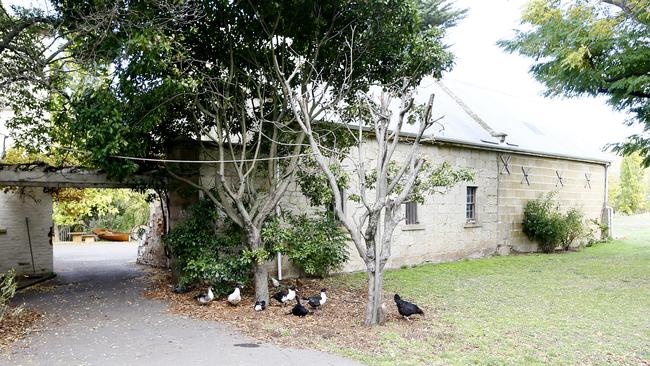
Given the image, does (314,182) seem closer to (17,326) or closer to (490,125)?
(17,326)

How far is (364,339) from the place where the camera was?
6.68m

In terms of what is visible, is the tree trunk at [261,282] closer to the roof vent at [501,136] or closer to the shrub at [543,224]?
the roof vent at [501,136]

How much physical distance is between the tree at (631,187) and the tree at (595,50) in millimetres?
33618

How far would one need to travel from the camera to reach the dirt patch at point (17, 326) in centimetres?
679

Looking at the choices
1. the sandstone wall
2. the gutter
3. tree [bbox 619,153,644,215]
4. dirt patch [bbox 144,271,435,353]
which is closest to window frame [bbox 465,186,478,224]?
the sandstone wall

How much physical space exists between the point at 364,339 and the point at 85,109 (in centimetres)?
577

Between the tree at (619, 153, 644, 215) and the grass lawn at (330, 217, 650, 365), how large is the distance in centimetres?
3318

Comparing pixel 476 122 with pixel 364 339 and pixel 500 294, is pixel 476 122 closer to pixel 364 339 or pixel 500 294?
pixel 500 294

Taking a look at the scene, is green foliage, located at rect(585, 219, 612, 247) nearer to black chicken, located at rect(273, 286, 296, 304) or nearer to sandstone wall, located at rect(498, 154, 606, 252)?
sandstone wall, located at rect(498, 154, 606, 252)

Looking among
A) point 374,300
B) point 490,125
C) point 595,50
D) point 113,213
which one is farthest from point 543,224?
point 113,213

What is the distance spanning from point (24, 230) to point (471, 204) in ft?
45.6

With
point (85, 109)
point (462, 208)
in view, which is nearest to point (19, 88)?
point (85, 109)

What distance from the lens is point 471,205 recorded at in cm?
1731

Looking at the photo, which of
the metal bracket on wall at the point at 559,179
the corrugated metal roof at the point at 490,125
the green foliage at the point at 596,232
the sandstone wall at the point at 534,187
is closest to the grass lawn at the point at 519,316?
the sandstone wall at the point at 534,187
